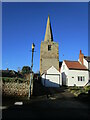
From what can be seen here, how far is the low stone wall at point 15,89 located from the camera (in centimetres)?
1316

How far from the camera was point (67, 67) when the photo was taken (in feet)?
82.7

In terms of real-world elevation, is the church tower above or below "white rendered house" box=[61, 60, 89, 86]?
above

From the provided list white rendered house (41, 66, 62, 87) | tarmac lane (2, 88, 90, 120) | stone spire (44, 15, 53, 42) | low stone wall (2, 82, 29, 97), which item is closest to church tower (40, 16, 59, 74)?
stone spire (44, 15, 53, 42)

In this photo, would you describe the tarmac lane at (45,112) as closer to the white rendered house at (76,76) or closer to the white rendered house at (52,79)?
the white rendered house at (52,79)

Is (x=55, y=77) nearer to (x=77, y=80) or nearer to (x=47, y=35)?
(x=77, y=80)

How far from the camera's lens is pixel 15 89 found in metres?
13.5

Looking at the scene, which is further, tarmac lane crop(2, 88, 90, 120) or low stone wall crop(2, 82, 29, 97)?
low stone wall crop(2, 82, 29, 97)

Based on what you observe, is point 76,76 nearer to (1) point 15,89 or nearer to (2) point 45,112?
(1) point 15,89

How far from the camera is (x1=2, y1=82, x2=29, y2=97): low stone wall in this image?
13163mm

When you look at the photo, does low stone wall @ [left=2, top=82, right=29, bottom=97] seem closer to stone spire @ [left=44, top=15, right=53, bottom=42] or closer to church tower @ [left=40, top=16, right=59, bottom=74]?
church tower @ [left=40, top=16, right=59, bottom=74]

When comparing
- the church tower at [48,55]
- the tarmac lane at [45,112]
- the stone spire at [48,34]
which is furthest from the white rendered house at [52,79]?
the tarmac lane at [45,112]

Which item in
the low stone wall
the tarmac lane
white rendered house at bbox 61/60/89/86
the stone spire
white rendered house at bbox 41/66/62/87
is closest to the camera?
the tarmac lane

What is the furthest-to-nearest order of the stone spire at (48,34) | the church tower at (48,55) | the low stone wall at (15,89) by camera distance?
the stone spire at (48,34) → the church tower at (48,55) → the low stone wall at (15,89)

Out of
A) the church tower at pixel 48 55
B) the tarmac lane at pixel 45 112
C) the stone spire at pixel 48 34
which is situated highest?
→ the stone spire at pixel 48 34
